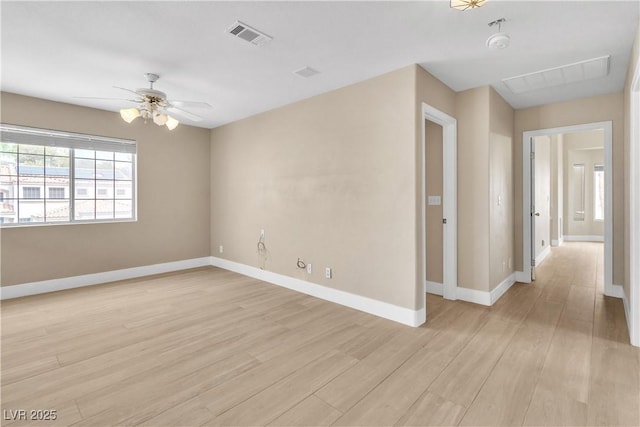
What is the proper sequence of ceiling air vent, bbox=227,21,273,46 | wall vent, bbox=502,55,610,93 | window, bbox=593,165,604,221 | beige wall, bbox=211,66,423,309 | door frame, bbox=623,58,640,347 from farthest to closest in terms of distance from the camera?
window, bbox=593,165,604,221 < beige wall, bbox=211,66,423,309 < wall vent, bbox=502,55,610,93 < door frame, bbox=623,58,640,347 < ceiling air vent, bbox=227,21,273,46

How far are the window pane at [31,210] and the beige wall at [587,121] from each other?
701 cm

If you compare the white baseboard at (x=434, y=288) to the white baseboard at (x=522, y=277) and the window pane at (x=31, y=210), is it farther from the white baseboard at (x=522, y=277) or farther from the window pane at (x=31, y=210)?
the window pane at (x=31, y=210)

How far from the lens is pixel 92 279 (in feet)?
15.5

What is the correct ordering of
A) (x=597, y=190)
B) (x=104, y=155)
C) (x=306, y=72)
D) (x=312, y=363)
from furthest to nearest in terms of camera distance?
(x=597, y=190)
(x=104, y=155)
(x=306, y=72)
(x=312, y=363)

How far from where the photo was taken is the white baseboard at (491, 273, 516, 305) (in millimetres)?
3879

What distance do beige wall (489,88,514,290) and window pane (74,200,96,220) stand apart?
5.75 metres

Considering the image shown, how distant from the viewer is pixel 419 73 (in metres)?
3.21

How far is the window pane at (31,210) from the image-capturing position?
13.9 feet

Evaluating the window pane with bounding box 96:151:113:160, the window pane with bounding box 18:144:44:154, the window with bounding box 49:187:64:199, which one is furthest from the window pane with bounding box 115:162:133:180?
the window pane with bounding box 18:144:44:154

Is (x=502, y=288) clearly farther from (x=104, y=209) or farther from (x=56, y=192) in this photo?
(x=56, y=192)

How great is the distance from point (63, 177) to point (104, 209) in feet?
2.28

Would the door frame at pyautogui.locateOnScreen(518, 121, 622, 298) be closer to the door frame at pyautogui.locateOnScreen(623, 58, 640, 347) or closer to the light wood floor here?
the light wood floor

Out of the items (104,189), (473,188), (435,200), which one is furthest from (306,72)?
(104,189)

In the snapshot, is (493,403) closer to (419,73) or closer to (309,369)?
(309,369)
